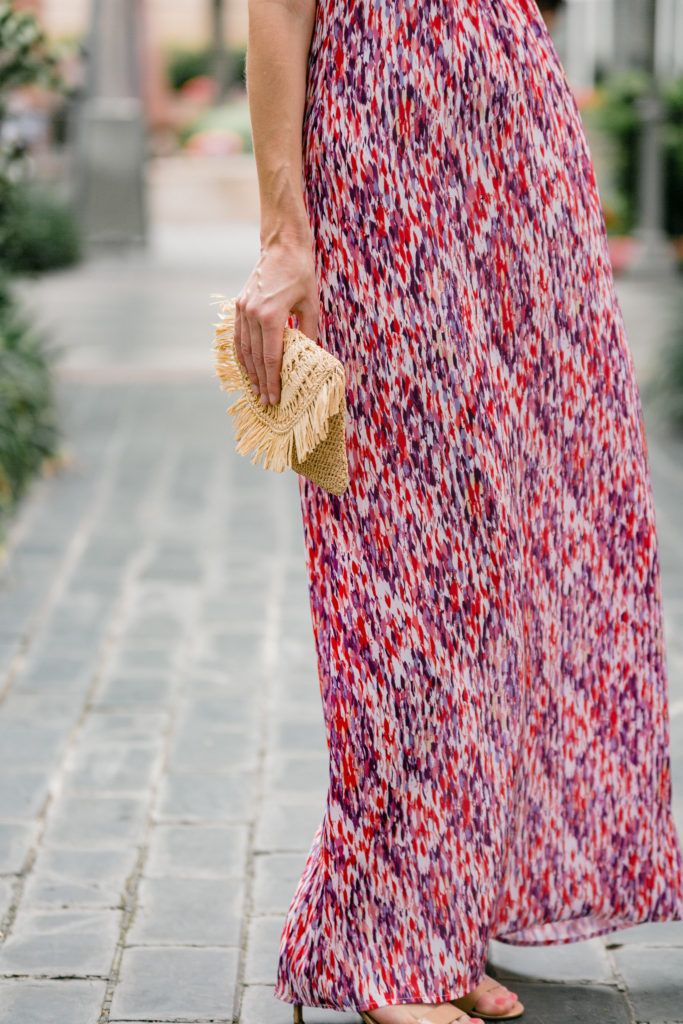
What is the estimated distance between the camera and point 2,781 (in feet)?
10.5

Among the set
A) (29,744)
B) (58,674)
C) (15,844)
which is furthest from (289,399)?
(58,674)

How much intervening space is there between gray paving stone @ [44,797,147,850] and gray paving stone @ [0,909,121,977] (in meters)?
0.30

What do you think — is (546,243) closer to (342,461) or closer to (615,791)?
(342,461)

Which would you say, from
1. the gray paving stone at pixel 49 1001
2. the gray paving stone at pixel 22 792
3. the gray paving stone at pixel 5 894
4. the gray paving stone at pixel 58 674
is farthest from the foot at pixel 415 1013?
the gray paving stone at pixel 58 674

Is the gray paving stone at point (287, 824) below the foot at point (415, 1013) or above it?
below

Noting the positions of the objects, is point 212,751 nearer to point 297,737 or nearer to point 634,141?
point 297,737

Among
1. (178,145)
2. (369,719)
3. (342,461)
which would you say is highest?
(342,461)

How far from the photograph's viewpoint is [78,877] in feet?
8.99

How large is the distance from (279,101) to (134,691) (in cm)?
217

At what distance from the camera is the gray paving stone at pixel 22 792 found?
3035 millimetres

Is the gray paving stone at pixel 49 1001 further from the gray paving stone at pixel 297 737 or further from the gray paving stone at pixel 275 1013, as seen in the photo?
the gray paving stone at pixel 297 737

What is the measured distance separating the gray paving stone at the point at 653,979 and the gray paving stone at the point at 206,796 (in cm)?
90

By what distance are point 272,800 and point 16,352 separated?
418 cm

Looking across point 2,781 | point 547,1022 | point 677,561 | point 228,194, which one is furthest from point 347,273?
point 228,194
